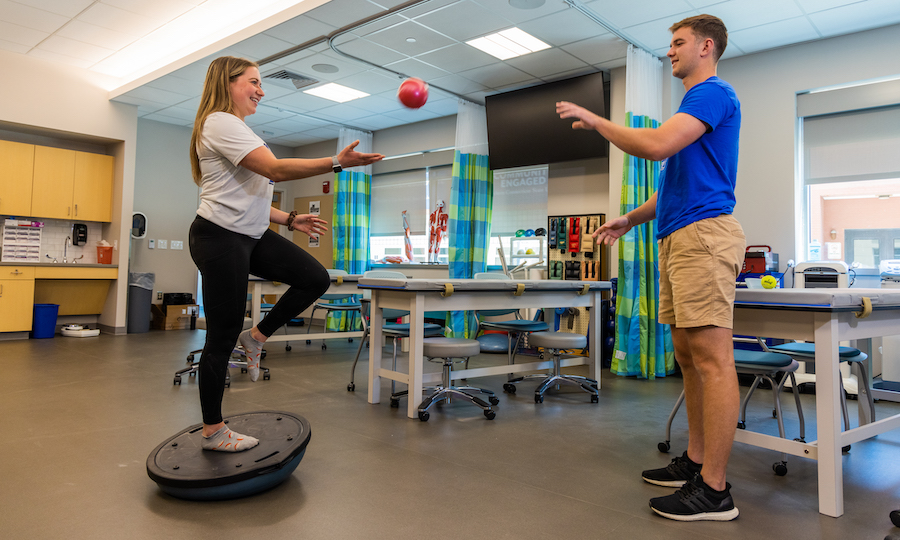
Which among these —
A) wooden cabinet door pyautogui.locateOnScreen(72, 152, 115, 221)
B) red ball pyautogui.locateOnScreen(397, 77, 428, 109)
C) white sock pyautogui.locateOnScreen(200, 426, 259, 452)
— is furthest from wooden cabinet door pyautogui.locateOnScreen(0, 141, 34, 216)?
white sock pyautogui.locateOnScreen(200, 426, 259, 452)

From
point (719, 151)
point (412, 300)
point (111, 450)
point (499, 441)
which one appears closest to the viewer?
point (719, 151)

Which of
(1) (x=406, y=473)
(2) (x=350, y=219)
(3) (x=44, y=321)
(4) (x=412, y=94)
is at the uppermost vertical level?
(4) (x=412, y=94)

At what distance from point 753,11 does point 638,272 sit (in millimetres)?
2407

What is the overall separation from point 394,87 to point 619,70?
106 inches

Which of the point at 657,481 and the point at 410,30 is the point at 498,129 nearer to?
the point at 410,30

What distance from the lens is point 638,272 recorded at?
515cm

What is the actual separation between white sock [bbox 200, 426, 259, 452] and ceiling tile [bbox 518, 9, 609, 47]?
4.29 metres

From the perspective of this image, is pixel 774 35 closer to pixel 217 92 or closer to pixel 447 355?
pixel 447 355

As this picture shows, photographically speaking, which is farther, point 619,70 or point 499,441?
point 619,70

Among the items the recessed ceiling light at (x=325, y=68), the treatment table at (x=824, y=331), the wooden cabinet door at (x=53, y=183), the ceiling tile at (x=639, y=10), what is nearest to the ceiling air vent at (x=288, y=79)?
the recessed ceiling light at (x=325, y=68)

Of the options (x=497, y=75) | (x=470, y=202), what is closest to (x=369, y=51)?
(x=497, y=75)

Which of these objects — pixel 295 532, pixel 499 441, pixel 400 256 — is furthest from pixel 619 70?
pixel 295 532

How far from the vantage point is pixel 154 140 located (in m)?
8.05

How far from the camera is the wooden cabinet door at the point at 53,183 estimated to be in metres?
6.66
